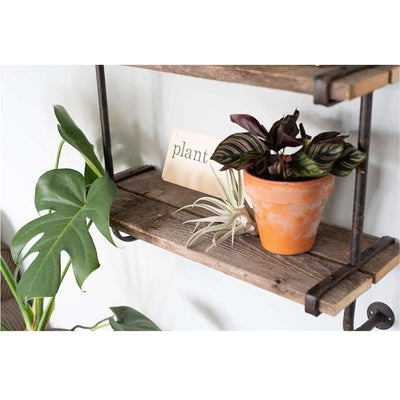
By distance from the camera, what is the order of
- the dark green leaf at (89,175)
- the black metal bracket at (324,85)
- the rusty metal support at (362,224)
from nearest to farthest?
the black metal bracket at (324,85)
the rusty metal support at (362,224)
the dark green leaf at (89,175)

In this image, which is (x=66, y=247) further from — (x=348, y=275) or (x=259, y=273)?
(x=348, y=275)

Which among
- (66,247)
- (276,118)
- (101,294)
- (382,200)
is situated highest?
(276,118)

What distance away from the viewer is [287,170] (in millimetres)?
865

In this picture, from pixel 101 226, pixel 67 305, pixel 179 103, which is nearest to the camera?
pixel 101 226

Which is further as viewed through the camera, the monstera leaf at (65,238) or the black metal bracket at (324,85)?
the monstera leaf at (65,238)

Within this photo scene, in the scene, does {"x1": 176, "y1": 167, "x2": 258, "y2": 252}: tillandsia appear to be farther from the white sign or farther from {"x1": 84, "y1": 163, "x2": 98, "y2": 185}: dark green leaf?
{"x1": 84, "y1": 163, "x2": 98, "y2": 185}: dark green leaf

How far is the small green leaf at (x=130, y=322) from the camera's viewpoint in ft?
4.24

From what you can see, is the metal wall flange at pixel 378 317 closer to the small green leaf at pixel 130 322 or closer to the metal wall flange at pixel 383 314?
the metal wall flange at pixel 383 314

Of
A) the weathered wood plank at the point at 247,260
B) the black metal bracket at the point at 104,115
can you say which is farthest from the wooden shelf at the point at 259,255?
the black metal bracket at the point at 104,115

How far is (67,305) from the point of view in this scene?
1.90 meters

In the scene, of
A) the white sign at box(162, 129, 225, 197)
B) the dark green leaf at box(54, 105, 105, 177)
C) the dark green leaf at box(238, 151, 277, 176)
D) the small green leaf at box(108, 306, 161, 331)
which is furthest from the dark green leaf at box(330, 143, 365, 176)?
the small green leaf at box(108, 306, 161, 331)

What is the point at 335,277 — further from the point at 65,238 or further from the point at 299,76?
the point at 65,238

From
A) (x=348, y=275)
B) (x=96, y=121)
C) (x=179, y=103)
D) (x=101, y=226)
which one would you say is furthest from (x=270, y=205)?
(x=96, y=121)

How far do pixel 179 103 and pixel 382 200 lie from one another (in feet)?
1.62
